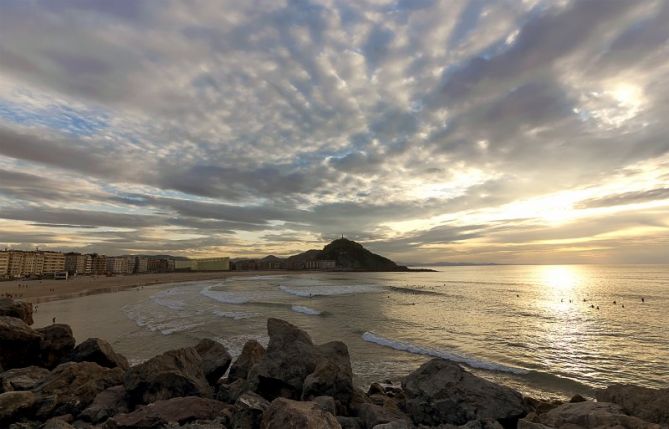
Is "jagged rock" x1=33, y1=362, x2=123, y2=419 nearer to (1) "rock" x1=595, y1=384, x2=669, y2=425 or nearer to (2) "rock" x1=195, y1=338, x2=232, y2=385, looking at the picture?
(2) "rock" x1=195, y1=338, x2=232, y2=385

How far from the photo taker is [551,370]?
54.3 ft

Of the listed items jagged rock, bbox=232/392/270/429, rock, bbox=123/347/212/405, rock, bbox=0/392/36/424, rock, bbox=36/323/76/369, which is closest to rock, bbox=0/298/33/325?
rock, bbox=36/323/76/369

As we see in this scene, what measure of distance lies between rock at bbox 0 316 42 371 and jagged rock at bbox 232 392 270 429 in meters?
8.67

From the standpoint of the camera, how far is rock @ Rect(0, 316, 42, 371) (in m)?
10.8

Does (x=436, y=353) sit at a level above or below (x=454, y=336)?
above

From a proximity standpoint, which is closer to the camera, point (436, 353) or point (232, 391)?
point (232, 391)

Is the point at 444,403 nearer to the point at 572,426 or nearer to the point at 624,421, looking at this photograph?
the point at 572,426

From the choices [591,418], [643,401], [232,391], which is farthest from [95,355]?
[643,401]

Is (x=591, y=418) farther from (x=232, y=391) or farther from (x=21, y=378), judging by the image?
(x=21, y=378)

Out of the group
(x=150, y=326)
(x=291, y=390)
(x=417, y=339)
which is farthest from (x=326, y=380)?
(x=150, y=326)

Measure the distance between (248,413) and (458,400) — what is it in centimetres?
447

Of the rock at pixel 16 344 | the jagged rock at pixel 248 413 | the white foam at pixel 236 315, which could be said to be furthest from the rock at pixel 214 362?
the white foam at pixel 236 315

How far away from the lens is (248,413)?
676cm

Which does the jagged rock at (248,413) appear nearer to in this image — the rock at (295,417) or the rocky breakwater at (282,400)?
the rocky breakwater at (282,400)
